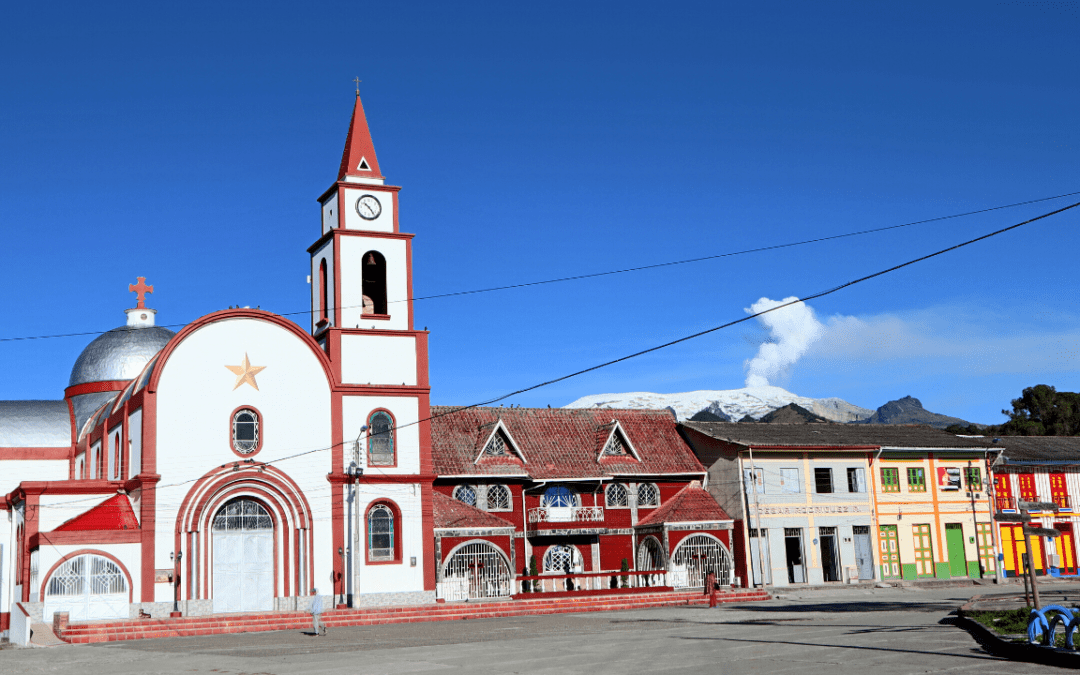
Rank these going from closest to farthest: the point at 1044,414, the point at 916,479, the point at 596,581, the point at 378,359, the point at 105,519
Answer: the point at 105,519 → the point at 378,359 → the point at 596,581 → the point at 916,479 → the point at 1044,414

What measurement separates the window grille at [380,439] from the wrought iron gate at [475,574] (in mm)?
4741

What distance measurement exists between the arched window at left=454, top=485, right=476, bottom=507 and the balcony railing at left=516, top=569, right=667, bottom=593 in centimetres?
389

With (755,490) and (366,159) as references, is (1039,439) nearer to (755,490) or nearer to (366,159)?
(755,490)

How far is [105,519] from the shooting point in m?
33.5

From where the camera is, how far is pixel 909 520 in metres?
48.0

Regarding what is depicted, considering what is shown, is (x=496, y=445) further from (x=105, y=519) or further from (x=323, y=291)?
(x=105, y=519)

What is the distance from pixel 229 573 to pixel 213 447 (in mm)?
4094

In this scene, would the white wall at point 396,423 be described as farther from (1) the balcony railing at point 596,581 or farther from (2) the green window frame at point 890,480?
(2) the green window frame at point 890,480

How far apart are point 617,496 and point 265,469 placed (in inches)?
597

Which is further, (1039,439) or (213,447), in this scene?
(1039,439)

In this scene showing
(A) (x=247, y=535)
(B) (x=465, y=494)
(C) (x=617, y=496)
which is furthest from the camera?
(C) (x=617, y=496)

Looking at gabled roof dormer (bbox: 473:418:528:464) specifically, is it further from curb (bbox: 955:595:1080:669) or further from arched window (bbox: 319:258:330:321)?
curb (bbox: 955:595:1080:669)

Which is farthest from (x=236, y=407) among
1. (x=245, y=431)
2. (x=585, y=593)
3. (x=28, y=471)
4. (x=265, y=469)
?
(x=585, y=593)

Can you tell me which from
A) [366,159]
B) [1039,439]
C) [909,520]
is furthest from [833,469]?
[366,159]
